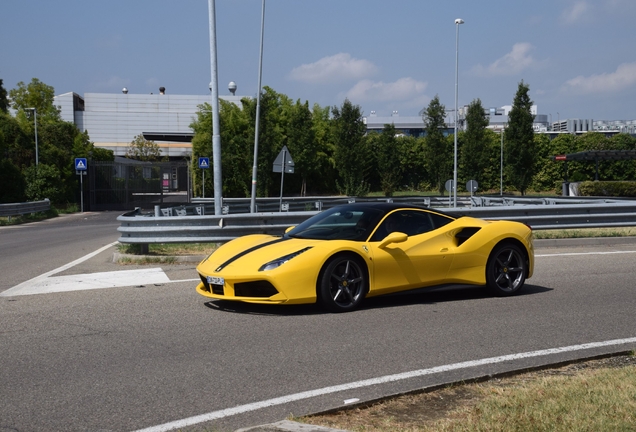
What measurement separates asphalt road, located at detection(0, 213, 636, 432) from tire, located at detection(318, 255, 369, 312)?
15 cm

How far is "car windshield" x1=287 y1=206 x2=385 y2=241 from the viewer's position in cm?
805

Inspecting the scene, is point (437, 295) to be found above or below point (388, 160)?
below

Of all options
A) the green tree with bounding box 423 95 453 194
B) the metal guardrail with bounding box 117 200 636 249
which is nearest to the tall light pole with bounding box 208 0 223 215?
the metal guardrail with bounding box 117 200 636 249

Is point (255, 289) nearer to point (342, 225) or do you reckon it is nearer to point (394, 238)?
point (342, 225)

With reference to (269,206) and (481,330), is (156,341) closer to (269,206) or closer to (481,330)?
(481,330)

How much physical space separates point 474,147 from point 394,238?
44.4m

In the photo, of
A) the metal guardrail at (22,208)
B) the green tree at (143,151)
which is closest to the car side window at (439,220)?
the metal guardrail at (22,208)

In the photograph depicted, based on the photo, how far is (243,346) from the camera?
618 cm

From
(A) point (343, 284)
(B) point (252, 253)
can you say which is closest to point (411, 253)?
(A) point (343, 284)

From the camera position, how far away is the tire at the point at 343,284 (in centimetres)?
753

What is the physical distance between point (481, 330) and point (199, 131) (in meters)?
48.7

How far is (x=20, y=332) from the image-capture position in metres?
6.80

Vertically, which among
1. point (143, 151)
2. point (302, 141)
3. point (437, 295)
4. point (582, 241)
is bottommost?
point (437, 295)

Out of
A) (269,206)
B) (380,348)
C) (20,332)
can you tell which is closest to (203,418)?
(380,348)
